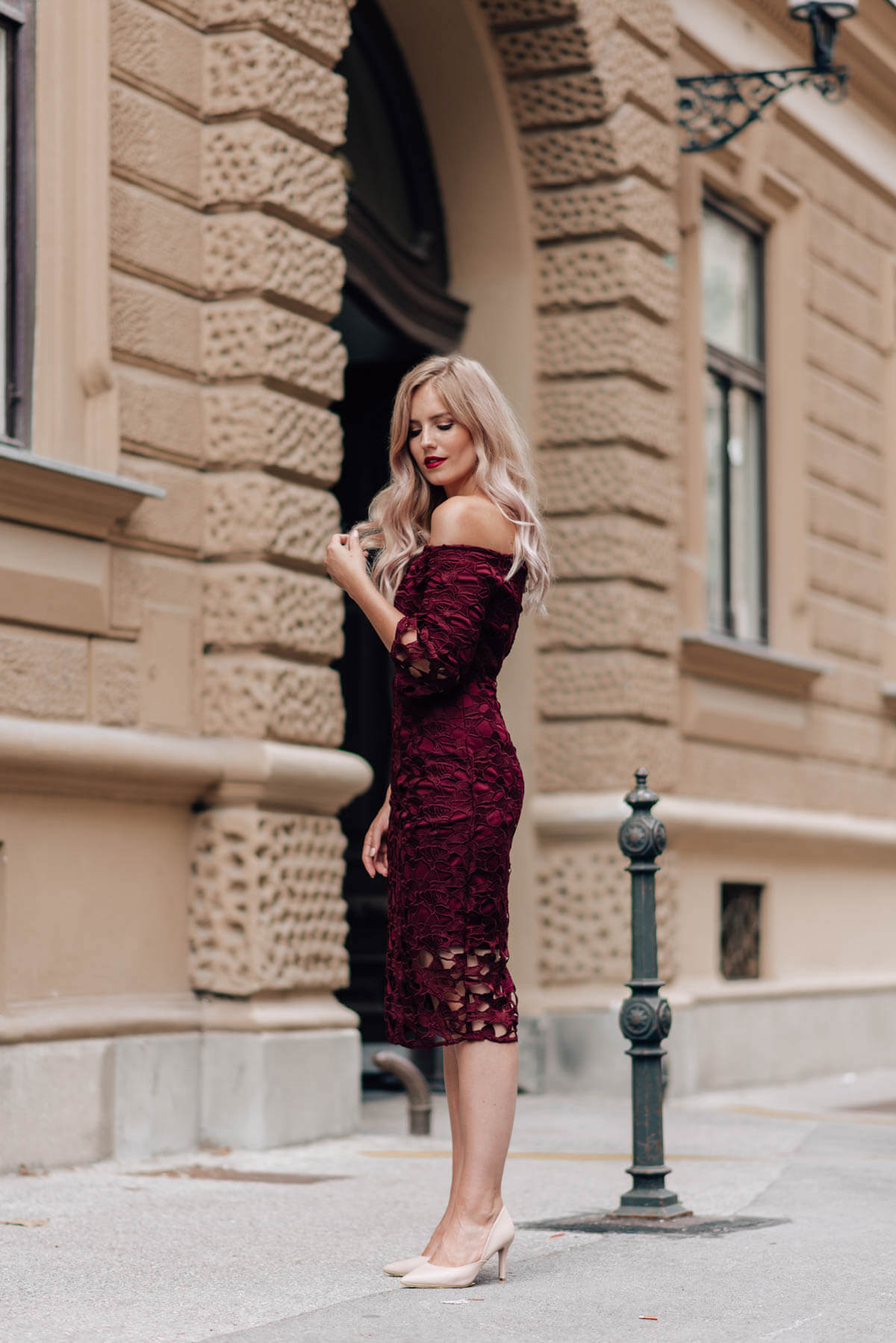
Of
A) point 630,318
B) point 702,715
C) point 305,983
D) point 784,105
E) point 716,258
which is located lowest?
point 305,983

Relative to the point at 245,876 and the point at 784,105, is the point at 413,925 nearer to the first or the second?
the point at 245,876

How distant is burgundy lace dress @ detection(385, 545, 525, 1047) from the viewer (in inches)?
174

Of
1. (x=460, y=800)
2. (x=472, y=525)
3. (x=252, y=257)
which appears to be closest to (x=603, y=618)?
(x=252, y=257)

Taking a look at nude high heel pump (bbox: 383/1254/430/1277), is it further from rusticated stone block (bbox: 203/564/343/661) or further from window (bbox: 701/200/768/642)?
window (bbox: 701/200/768/642)

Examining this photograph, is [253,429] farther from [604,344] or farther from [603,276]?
[603,276]

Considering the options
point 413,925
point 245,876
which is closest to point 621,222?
point 245,876

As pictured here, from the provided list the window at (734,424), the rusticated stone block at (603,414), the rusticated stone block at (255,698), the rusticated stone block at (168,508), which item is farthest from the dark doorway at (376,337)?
the rusticated stone block at (255,698)

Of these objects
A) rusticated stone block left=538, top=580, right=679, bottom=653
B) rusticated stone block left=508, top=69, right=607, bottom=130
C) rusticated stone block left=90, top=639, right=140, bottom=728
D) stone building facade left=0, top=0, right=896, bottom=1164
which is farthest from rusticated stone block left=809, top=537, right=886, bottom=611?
rusticated stone block left=90, top=639, right=140, bottom=728

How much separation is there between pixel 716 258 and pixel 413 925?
8098mm

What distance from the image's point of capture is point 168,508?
7090 millimetres

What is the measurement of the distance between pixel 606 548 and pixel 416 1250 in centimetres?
515

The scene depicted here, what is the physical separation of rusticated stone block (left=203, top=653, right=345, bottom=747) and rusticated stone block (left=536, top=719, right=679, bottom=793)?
2.56 metres

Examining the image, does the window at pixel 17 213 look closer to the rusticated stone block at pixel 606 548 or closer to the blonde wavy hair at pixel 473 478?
the blonde wavy hair at pixel 473 478

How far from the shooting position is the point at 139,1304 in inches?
166
